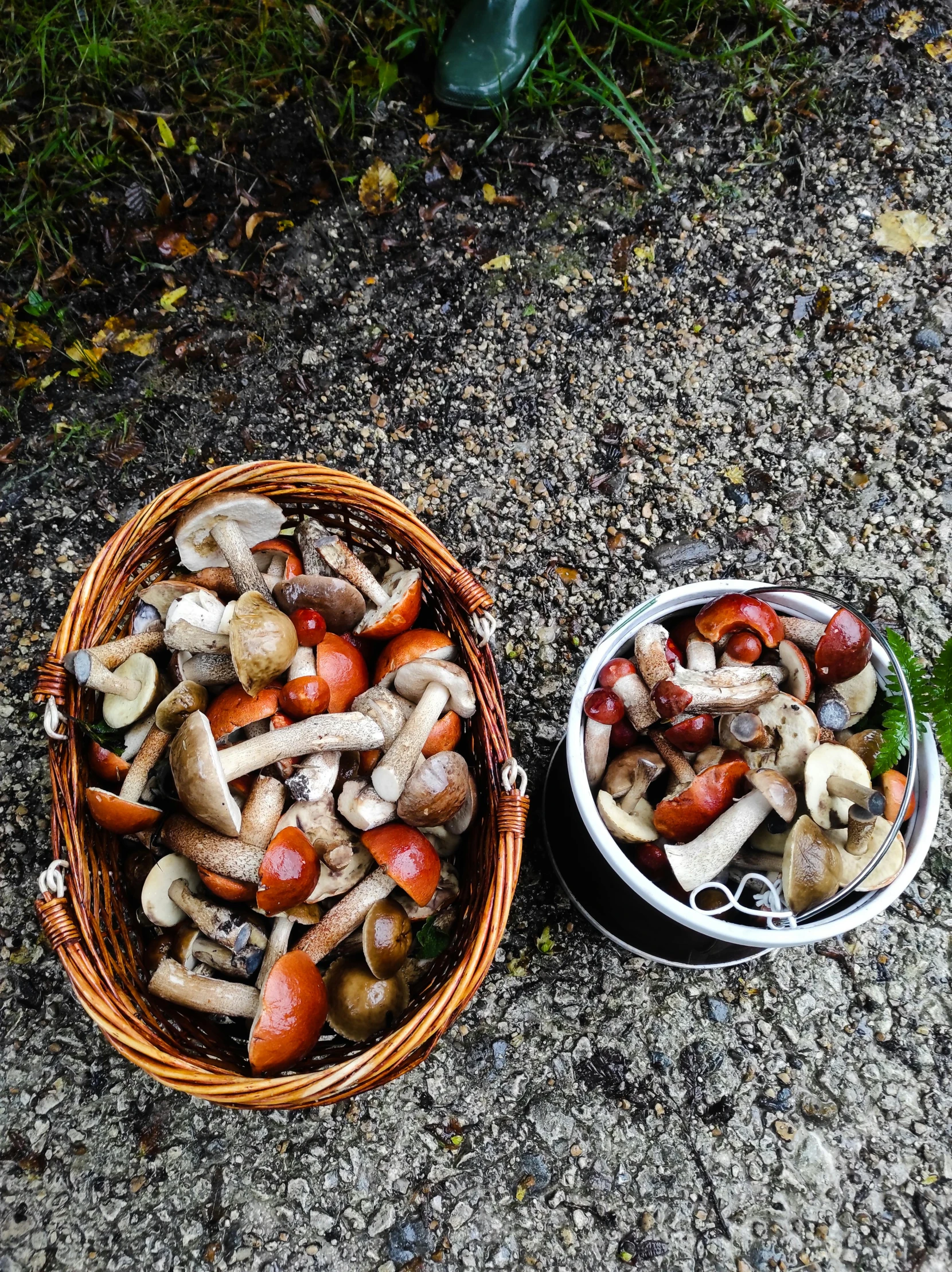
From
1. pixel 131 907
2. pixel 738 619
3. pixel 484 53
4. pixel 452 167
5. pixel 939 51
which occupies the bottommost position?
pixel 131 907

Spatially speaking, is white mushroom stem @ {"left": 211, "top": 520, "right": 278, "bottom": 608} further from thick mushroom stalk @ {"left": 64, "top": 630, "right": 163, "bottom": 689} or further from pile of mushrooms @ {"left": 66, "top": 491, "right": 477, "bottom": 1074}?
thick mushroom stalk @ {"left": 64, "top": 630, "right": 163, "bottom": 689}

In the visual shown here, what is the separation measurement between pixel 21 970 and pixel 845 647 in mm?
2569

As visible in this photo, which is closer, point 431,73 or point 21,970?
point 21,970

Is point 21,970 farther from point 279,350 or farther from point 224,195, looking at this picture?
point 224,195

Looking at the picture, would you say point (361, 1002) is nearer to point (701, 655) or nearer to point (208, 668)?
point (208, 668)

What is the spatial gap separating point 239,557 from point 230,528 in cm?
8

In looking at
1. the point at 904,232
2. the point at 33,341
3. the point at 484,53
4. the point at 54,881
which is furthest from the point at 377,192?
the point at 54,881

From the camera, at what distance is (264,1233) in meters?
2.47

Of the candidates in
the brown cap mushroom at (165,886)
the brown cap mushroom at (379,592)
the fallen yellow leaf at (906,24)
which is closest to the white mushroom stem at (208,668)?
the brown cap mushroom at (379,592)

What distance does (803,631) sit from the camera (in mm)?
2199

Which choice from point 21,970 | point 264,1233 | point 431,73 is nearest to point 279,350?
point 431,73

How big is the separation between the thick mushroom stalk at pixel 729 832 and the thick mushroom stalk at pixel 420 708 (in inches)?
25.5

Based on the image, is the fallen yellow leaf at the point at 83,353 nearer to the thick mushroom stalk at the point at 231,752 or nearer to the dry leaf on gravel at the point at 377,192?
the dry leaf on gravel at the point at 377,192

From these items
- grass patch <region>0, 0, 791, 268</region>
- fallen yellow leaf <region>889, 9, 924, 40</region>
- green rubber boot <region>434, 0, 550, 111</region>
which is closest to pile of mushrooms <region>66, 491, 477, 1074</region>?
grass patch <region>0, 0, 791, 268</region>
